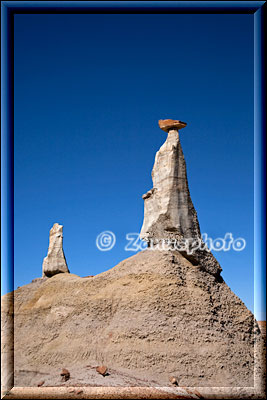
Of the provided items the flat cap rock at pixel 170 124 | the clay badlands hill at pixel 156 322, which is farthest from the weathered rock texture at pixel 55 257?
the flat cap rock at pixel 170 124

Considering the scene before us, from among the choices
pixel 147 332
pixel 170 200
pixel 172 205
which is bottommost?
pixel 147 332

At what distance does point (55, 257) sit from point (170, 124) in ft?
41.9

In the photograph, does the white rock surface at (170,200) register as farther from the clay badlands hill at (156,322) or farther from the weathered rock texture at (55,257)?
the weathered rock texture at (55,257)

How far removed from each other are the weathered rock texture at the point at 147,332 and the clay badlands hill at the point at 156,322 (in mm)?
44

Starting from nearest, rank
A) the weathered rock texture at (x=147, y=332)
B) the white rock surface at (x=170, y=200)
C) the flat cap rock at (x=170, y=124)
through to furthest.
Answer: the weathered rock texture at (x=147, y=332), the white rock surface at (x=170, y=200), the flat cap rock at (x=170, y=124)

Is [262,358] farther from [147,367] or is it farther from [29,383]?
[29,383]

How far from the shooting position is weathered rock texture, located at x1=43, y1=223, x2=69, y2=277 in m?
34.2

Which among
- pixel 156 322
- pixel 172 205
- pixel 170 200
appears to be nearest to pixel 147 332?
pixel 156 322

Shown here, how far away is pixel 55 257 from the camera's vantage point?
34.4m

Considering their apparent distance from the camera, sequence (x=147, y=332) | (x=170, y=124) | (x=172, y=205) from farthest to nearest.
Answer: (x=170, y=124) < (x=172, y=205) < (x=147, y=332)

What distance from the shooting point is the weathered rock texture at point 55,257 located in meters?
34.2

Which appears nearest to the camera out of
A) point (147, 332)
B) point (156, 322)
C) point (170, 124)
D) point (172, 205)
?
point (147, 332)

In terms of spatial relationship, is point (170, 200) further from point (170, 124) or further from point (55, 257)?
point (55, 257)

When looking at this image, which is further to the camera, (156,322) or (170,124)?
(170,124)
